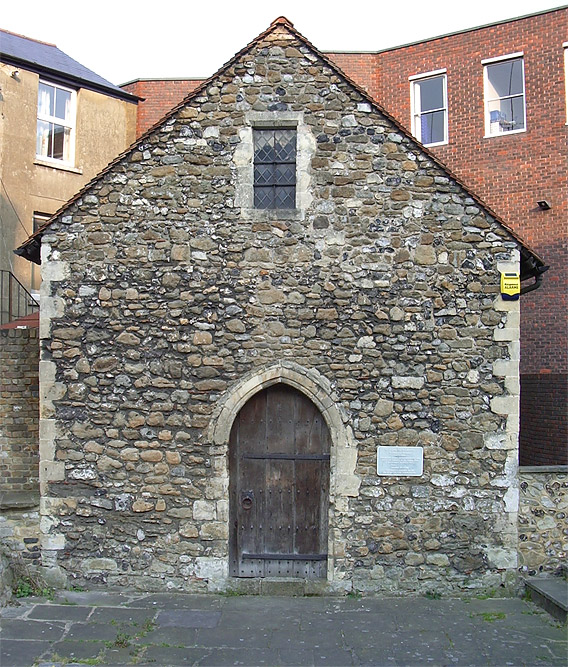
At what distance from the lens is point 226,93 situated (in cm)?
860


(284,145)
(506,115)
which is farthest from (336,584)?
(506,115)

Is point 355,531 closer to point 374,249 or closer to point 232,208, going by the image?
point 374,249

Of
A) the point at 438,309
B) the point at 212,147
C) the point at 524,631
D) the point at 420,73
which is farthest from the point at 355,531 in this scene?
the point at 420,73

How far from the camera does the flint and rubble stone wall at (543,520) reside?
832 cm

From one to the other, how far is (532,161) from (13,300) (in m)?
11.8

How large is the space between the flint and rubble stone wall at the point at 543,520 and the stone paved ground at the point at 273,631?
0.61 m

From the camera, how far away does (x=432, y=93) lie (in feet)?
54.7

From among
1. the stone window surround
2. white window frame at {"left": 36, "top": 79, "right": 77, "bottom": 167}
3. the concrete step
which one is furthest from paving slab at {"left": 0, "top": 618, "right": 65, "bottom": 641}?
white window frame at {"left": 36, "top": 79, "right": 77, "bottom": 167}

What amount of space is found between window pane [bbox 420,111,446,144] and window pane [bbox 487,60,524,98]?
4.19ft

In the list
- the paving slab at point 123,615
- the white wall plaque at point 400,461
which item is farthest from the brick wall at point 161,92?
the paving slab at point 123,615

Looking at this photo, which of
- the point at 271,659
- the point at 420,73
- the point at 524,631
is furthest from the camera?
the point at 420,73

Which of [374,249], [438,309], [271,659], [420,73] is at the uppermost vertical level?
[420,73]

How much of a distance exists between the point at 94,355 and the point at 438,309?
4.36 m

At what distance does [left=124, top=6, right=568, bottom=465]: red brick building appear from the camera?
1427 cm
